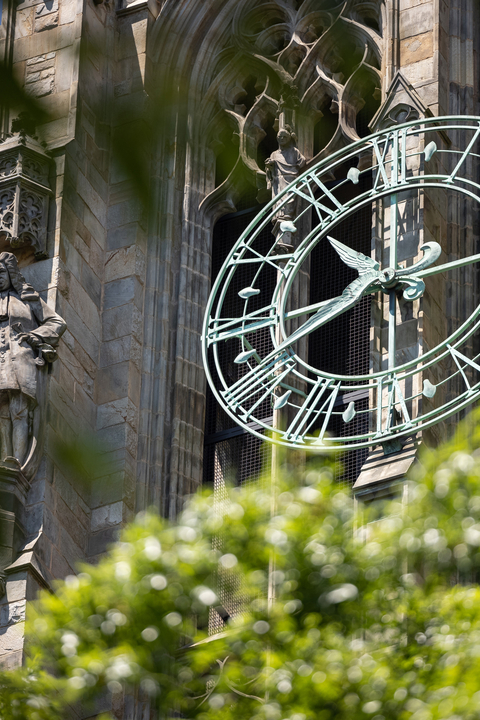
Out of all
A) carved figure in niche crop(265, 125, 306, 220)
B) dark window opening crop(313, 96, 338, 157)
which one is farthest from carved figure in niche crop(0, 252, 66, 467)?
dark window opening crop(313, 96, 338, 157)

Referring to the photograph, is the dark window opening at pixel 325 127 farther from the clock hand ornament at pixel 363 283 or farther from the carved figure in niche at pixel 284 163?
the clock hand ornament at pixel 363 283

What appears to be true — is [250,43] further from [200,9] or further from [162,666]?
[162,666]

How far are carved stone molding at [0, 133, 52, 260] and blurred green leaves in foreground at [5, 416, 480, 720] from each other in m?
7.06

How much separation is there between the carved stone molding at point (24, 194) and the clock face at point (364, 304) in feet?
6.12

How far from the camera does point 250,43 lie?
21.2 metres

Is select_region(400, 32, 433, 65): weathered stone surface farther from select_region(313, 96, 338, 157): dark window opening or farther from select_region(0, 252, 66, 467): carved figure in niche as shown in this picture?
select_region(0, 252, 66, 467): carved figure in niche

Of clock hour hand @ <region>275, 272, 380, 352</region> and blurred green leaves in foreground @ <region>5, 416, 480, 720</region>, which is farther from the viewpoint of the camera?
clock hour hand @ <region>275, 272, 380, 352</region>

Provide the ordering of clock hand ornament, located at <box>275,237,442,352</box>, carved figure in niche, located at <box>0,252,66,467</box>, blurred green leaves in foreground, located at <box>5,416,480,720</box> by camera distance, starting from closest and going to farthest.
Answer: blurred green leaves in foreground, located at <box>5,416,480,720</box> < clock hand ornament, located at <box>275,237,442,352</box> < carved figure in niche, located at <box>0,252,66,467</box>

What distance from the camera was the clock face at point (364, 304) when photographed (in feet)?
55.7

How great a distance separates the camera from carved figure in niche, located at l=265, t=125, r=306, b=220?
19.9 meters

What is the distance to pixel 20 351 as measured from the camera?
18.0m

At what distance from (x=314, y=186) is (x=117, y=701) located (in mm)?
5694

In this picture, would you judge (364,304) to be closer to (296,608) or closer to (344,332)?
(344,332)

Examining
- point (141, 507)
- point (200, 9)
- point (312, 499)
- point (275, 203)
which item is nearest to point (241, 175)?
point (275, 203)
